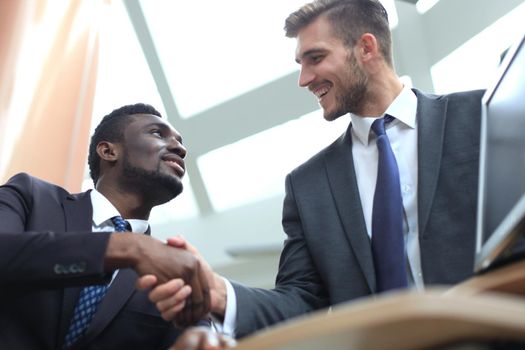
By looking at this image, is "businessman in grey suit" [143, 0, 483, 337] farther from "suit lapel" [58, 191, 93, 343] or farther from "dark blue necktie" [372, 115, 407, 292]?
"suit lapel" [58, 191, 93, 343]

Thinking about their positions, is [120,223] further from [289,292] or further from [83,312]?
[289,292]

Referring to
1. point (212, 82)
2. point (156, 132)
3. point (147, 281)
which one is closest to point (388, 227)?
point (147, 281)

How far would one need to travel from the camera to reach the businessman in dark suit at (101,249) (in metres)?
1.32

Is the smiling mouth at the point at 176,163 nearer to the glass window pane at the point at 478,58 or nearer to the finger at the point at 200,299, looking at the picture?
the finger at the point at 200,299

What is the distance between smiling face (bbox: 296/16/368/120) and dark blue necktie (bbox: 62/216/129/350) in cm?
90

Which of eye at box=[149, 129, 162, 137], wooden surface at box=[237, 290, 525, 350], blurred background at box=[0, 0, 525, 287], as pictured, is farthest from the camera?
blurred background at box=[0, 0, 525, 287]

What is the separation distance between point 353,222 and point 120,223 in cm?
70

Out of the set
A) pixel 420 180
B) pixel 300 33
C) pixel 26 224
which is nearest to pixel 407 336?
pixel 420 180

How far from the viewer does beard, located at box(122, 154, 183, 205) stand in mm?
2088

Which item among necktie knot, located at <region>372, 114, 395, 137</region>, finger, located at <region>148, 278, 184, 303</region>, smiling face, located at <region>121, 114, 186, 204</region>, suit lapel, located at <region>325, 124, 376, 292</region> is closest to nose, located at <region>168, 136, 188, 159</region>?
smiling face, located at <region>121, 114, 186, 204</region>

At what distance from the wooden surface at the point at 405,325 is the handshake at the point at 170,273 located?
704 mm

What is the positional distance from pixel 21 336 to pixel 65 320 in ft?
0.34

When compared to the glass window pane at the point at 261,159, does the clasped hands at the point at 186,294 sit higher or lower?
higher

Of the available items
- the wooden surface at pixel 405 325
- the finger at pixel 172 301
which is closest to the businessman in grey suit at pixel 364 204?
the finger at pixel 172 301
